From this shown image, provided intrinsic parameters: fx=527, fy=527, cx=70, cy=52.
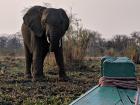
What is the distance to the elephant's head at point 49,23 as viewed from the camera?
46.9 ft

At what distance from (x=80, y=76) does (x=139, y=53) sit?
10.5 meters

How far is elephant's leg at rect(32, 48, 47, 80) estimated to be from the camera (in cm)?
1442

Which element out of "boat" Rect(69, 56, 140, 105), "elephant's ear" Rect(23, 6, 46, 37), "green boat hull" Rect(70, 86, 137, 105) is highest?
"elephant's ear" Rect(23, 6, 46, 37)

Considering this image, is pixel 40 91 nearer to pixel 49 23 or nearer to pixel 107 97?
pixel 49 23

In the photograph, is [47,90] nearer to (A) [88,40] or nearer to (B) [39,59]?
(B) [39,59]

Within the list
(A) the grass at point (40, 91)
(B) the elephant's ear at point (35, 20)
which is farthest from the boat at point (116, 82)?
(B) the elephant's ear at point (35, 20)

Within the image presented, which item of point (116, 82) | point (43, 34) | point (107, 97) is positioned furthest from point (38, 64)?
point (107, 97)

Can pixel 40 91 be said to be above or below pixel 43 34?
below

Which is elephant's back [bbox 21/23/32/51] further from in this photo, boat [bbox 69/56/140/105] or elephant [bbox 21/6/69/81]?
boat [bbox 69/56/140/105]

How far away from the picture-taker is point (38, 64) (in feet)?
48.4

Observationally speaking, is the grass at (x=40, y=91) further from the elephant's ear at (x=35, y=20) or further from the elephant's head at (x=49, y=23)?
the elephant's ear at (x=35, y=20)

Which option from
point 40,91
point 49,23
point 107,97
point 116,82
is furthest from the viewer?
point 49,23

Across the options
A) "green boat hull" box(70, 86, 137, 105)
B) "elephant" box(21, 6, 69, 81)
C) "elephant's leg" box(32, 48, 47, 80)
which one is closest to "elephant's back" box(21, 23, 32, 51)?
"elephant" box(21, 6, 69, 81)

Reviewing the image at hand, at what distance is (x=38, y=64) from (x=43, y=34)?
2.93ft
